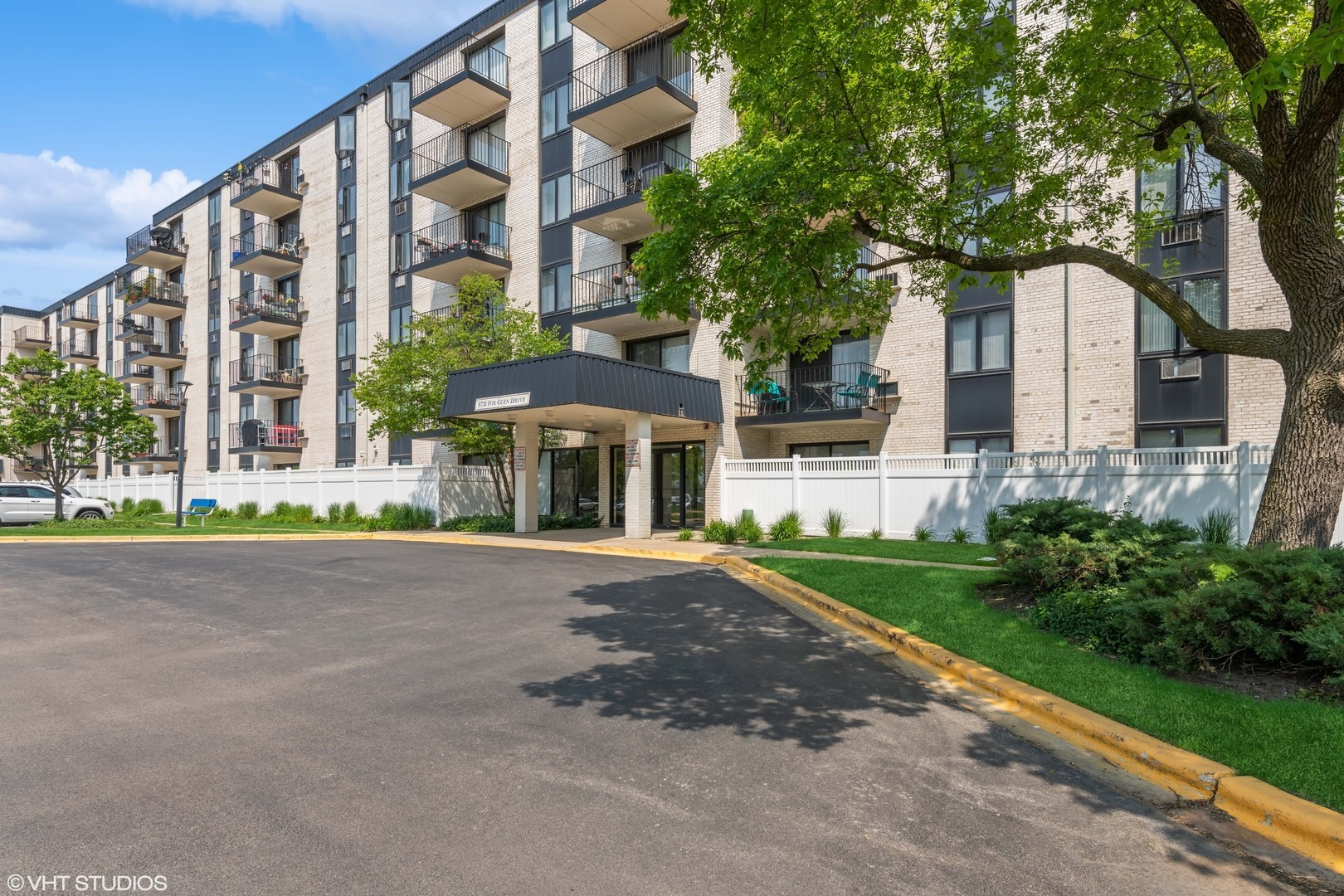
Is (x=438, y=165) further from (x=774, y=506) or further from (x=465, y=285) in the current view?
(x=774, y=506)

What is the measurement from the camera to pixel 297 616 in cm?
903

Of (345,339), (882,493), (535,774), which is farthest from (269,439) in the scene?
(535,774)

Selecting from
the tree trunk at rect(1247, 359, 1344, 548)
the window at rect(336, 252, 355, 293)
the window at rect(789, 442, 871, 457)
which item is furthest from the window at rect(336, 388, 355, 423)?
the tree trunk at rect(1247, 359, 1344, 548)

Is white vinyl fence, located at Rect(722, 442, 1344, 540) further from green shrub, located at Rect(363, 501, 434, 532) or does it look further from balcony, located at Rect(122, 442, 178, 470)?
balcony, located at Rect(122, 442, 178, 470)

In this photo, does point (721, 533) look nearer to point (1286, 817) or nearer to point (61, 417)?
point (1286, 817)

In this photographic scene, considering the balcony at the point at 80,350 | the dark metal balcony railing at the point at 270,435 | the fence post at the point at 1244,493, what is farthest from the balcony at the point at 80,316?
the fence post at the point at 1244,493

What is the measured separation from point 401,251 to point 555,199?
8716mm

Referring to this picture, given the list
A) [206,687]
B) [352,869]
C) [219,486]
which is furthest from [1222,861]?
[219,486]

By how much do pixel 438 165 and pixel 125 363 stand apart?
3238cm

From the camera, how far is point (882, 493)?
58.6 feet

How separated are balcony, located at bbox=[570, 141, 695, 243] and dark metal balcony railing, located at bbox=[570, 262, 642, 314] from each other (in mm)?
1181

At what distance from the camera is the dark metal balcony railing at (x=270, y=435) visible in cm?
3438

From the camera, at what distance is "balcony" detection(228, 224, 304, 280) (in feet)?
115

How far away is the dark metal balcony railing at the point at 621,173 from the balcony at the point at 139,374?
36.0 m
